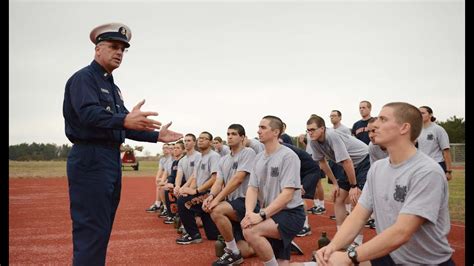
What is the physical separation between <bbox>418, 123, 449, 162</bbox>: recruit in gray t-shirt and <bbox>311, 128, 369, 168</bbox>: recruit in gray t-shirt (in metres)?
1.64

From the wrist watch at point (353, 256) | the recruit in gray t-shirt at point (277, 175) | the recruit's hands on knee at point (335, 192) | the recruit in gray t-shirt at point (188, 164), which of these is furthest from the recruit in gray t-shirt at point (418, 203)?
the recruit in gray t-shirt at point (188, 164)

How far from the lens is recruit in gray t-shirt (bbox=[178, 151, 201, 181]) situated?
8969 millimetres

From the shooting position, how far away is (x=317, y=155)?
6.93 meters

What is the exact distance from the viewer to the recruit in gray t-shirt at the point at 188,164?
8969mm

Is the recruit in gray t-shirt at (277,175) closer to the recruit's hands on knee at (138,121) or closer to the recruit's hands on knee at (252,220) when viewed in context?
the recruit's hands on knee at (252,220)

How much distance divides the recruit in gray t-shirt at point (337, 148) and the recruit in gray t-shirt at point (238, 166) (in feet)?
3.75

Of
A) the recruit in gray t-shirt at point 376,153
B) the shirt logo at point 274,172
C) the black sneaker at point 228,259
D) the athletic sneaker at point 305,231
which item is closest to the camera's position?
the shirt logo at point 274,172

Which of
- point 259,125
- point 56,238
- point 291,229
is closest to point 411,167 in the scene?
point 291,229

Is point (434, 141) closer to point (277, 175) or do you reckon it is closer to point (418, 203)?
point (277, 175)

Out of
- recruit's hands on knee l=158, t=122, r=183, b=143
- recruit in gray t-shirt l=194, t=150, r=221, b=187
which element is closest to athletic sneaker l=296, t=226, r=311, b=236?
recruit in gray t-shirt l=194, t=150, r=221, b=187

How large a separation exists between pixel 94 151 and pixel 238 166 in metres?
3.41

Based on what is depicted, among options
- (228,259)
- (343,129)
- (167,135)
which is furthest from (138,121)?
(343,129)

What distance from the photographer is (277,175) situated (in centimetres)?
498

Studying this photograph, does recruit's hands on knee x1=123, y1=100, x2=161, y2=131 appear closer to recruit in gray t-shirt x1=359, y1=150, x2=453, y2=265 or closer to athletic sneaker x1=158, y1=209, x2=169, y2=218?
recruit in gray t-shirt x1=359, y1=150, x2=453, y2=265
